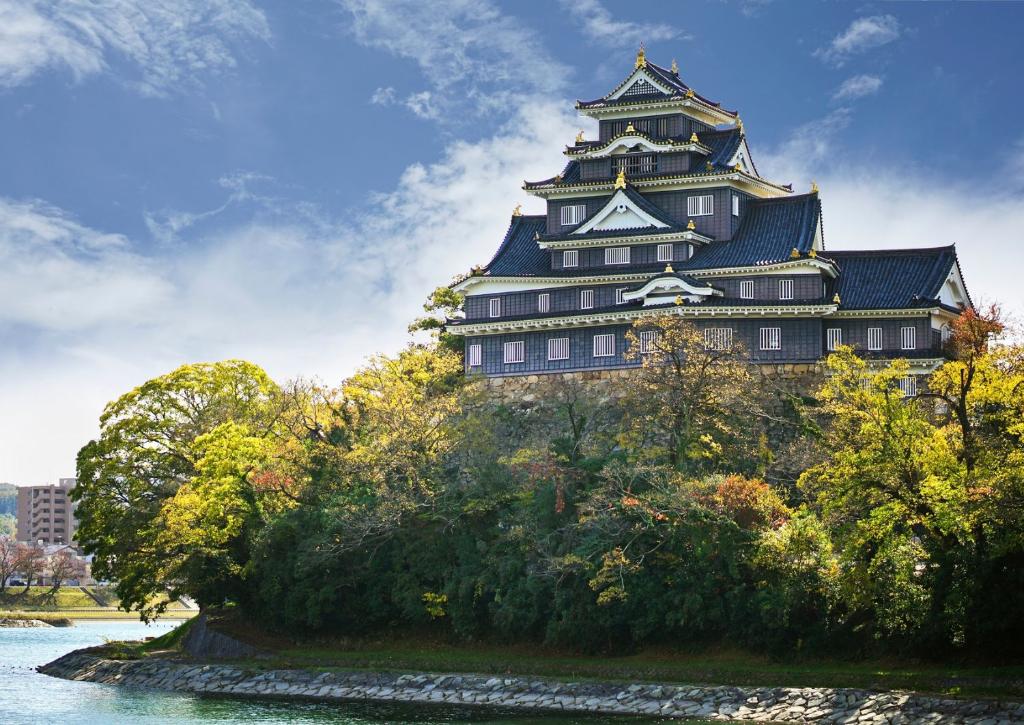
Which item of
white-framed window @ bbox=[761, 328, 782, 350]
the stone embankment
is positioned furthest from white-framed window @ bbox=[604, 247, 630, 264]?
the stone embankment

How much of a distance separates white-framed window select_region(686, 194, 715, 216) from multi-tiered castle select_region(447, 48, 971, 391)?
54 mm

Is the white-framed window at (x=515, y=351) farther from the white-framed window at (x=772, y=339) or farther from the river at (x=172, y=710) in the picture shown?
the river at (x=172, y=710)

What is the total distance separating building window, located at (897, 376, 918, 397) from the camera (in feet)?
158

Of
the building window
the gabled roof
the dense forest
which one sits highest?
→ the gabled roof

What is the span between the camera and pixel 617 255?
54219 mm

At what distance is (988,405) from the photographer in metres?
34.4

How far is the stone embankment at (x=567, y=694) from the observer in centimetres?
3173

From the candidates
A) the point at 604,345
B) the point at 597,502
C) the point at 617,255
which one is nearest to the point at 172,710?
the point at 597,502

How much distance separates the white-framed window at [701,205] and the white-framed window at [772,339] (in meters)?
6.35

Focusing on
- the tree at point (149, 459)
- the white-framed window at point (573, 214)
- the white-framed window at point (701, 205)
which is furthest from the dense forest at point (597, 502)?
the white-framed window at point (701, 205)

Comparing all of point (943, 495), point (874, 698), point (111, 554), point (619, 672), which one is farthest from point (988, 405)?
point (111, 554)

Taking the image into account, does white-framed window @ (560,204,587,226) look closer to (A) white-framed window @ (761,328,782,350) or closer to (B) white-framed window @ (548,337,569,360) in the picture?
(B) white-framed window @ (548,337,569,360)

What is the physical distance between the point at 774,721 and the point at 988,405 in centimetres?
923

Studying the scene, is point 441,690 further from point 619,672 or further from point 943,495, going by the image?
point 943,495
